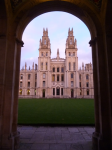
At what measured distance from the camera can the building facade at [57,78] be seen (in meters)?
46.6

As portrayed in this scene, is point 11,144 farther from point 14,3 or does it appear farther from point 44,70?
point 44,70

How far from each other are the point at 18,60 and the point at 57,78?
45.2 m

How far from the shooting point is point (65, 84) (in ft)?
154

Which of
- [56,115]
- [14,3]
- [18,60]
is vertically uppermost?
[14,3]

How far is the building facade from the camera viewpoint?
153 ft

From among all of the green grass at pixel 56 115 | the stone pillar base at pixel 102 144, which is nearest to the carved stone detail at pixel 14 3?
the stone pillar base at pixel 102 144

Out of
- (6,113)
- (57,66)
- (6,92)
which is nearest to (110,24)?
(6,92)

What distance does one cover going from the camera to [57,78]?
49.3m

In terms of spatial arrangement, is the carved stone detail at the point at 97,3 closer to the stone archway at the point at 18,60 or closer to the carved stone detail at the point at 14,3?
the stone archway at the point at 18,60

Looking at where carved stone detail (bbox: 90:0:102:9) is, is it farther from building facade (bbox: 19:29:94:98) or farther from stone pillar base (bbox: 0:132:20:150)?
building facade (bbox: 19:29:94:98)

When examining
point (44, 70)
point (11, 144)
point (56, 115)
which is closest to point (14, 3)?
point (11, 144)

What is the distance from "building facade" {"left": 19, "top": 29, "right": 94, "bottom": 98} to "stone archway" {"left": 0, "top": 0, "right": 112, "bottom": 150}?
4181cm

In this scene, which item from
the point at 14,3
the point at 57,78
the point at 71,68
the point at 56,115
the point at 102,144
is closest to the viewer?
the point at 102,144

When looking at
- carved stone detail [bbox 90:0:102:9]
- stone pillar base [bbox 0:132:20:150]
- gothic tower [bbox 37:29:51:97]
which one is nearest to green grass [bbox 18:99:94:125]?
stone pillar base [bbox 0:132:20:150]
